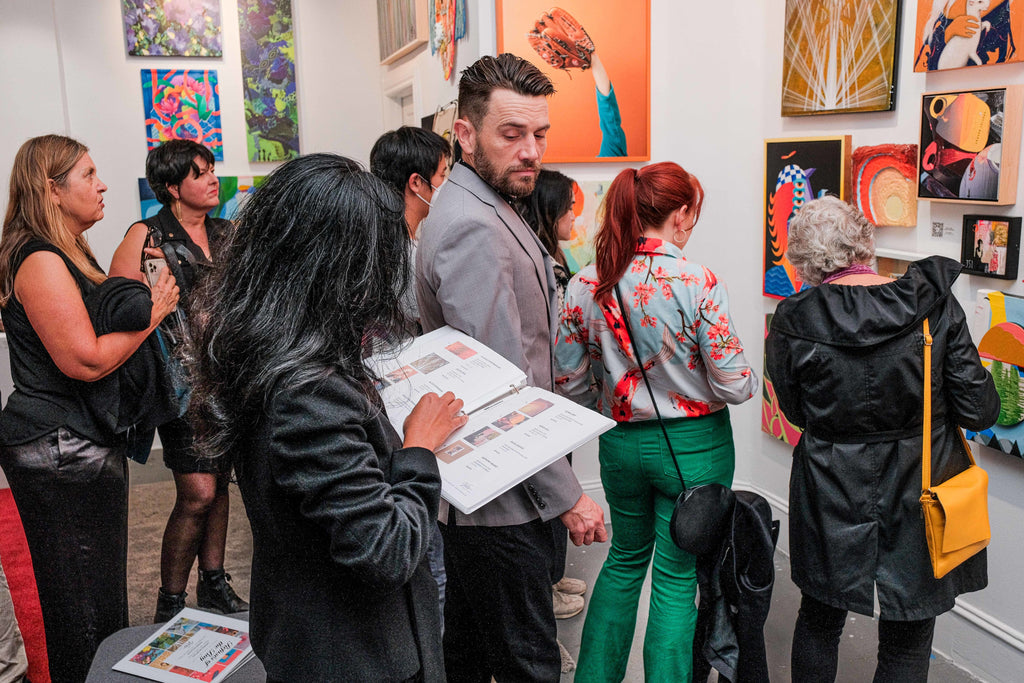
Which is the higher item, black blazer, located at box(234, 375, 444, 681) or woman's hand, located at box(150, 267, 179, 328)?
Result: woman's hand, located at box(150, 267, 179, 328)

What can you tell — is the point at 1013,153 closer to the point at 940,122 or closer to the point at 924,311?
the point at 940,122

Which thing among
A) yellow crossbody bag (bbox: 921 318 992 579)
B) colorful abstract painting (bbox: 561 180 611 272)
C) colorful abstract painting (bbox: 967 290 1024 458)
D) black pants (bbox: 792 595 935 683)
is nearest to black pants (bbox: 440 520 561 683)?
black pants (bbox: 792 595 935 683)

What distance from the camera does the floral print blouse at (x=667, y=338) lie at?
2309 millimetres

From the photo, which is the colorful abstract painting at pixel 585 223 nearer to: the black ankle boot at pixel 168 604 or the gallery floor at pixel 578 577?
the gallery floor at pixel 578 577

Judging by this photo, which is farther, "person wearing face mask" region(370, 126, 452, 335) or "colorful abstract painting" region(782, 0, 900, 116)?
"person wearing face mask" region(370, 126, 452, 335)

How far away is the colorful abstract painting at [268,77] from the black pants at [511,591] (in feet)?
14.1

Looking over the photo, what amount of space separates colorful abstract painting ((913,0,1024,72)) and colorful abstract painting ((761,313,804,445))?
4.29ft

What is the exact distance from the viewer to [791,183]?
11.3 feet

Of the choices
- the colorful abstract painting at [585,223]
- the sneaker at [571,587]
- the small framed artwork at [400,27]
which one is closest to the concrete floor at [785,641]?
the sneaker at [571,587]

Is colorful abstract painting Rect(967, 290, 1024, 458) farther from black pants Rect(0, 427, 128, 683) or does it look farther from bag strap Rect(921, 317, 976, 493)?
black pants Rect(0, 427, 128, 683)

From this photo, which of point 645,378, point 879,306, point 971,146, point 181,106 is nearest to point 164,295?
point 645,378

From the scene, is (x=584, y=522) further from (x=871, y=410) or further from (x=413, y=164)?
(x=413, y=164)

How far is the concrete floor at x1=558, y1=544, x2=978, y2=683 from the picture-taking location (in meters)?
2.85

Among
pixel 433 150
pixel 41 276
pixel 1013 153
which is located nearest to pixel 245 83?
pixel 433 150
